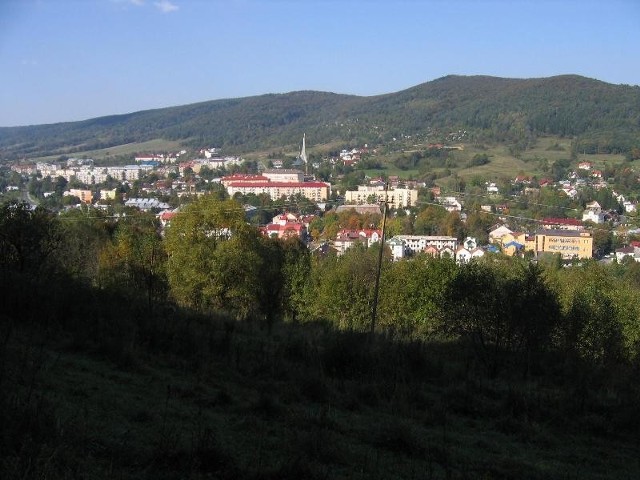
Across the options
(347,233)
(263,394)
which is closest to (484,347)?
A: (263,394)

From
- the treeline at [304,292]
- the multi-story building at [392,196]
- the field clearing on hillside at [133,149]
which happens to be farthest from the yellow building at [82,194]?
the field clearing on hillside at [133,149]

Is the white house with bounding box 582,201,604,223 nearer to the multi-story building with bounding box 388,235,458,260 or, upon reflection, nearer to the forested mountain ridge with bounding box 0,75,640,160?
Answer: the multi-story building with bounding box 388,235,458,260

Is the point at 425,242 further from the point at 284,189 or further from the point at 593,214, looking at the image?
the point at 284,189

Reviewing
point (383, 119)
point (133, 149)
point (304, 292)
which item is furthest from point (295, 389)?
point (383, 119)

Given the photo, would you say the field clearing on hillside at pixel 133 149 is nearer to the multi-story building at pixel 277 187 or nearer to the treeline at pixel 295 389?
the multi-story building at pixel 277 187

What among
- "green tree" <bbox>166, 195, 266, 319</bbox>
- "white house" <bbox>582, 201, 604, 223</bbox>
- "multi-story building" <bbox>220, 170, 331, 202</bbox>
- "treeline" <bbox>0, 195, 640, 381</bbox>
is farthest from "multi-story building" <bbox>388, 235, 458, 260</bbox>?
"green tree" <bbox>166, 195, 266, 319</bbox>
